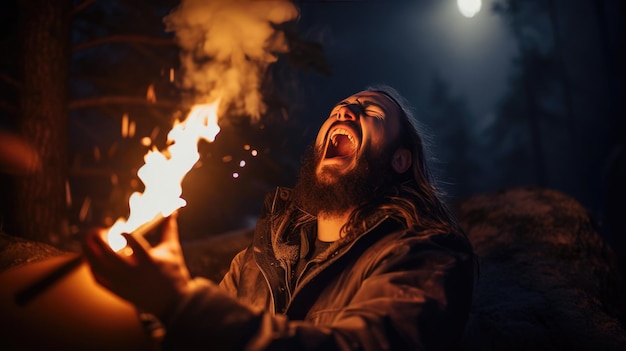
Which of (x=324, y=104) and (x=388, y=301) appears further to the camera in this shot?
(x=324, y=104)

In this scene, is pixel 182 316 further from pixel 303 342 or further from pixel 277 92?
pixel 277 92

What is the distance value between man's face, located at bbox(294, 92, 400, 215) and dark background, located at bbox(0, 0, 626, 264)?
2.47 feet

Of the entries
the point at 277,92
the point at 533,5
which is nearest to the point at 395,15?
the point at 533,5

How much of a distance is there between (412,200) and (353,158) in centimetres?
52

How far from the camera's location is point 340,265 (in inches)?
104

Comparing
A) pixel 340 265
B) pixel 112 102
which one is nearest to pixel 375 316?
pixel 340 265

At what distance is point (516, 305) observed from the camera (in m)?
4.45

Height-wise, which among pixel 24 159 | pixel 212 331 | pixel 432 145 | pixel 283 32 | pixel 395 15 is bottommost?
pixel 212 331

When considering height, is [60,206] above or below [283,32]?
below

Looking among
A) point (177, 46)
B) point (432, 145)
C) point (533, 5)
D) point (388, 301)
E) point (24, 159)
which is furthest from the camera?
point (533, 5)

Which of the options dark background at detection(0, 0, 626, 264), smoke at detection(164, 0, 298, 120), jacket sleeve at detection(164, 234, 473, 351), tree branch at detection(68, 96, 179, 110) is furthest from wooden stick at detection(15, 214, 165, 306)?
tree branch at detection(68, 96, 179, 110)

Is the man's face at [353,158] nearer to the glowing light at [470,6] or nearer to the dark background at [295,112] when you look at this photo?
the dark background at [295,112]

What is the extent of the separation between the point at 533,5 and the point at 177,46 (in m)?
36.1

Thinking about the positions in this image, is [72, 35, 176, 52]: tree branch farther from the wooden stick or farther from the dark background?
the wooden stick
